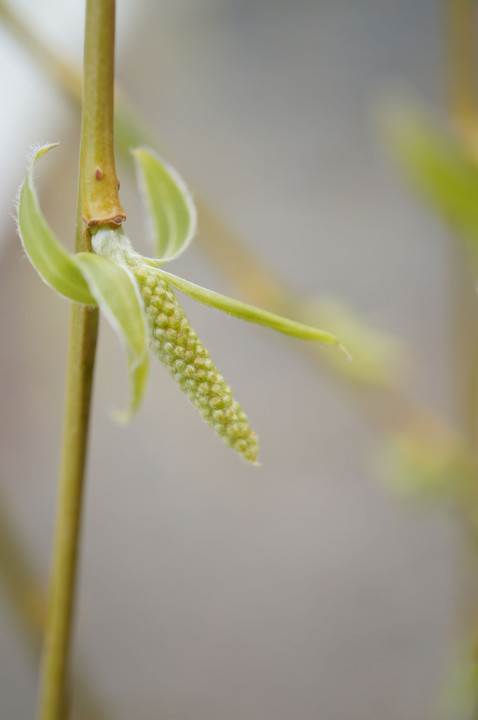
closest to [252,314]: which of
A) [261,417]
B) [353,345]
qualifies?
[353,345]

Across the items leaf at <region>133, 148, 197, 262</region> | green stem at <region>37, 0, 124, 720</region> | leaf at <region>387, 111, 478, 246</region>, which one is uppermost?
leaf at <region>387, 111, 478, 246</region>

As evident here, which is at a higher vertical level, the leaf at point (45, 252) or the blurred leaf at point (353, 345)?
the blurred leaf at point (353, 345)

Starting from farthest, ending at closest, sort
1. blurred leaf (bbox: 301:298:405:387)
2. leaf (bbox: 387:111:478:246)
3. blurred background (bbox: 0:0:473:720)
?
blurred background (bbox: 0:0:473:720)
blurred leaf (bbox: 301:298:405:387)
leaf (bbox: 387:111:478:246)

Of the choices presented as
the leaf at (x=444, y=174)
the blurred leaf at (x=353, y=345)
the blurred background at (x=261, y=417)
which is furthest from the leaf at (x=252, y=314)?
the blurred background at (x=261, y=417)

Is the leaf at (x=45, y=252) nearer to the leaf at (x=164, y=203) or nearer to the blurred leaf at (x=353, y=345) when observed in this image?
the leaf at (x=164, y=203)

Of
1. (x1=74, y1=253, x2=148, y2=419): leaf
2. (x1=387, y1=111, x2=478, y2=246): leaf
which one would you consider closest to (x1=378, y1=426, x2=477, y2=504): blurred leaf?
(x1=387, y1=111, x2=478, y2=246): leaf

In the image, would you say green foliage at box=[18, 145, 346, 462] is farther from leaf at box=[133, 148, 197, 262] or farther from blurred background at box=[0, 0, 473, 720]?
blurred background at box=[0, 0, 473, 720]
